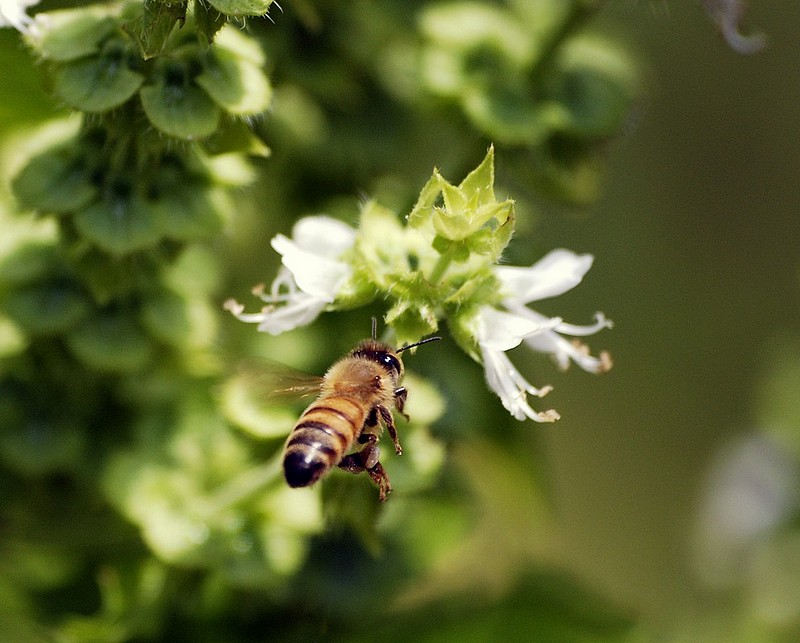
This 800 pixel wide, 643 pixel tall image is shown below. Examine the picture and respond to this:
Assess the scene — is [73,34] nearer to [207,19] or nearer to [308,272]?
[207,19]

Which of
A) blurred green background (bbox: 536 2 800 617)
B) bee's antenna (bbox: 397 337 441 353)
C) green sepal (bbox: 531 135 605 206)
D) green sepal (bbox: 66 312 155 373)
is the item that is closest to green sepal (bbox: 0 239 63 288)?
green sepal (bbox: 66 312 155 373)

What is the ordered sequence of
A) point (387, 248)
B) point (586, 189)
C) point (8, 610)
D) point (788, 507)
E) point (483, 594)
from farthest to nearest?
point (788, 507), point (483, 594), point (586, 189), point (8, 610), point (387, 248)

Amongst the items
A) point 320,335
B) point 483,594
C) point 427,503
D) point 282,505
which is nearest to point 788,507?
point 483,594

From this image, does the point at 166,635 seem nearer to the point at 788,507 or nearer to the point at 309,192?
the point at 309,192

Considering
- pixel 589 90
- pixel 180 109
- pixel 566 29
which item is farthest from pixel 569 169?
pixel 180 109

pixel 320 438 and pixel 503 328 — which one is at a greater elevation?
pixel 503 328

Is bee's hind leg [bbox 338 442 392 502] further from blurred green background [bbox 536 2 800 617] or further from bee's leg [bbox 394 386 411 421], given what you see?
blurred green background [bbox 536 2 800 617]
